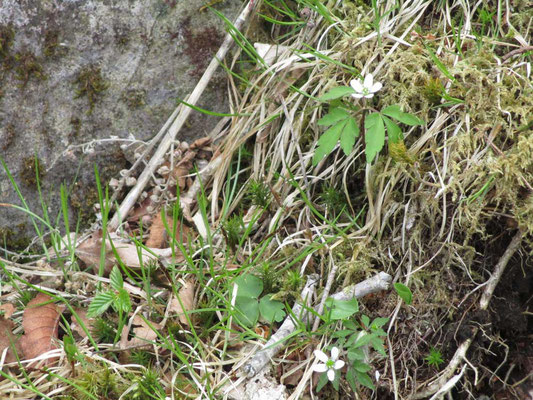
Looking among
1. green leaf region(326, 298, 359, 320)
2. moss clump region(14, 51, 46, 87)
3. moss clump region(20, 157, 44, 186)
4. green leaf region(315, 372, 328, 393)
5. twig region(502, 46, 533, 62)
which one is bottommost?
green leaf region(315, 372, 328, 393)

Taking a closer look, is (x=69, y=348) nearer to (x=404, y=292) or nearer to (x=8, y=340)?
(x=8, y=340)

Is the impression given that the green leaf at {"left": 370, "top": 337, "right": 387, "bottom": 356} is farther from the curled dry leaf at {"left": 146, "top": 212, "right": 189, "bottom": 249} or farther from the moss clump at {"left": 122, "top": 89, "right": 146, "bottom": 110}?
the moss clump at {"left": 122, "top": 89, "right": 146, "bottom": 110}

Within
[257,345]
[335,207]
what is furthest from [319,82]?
[257,345]

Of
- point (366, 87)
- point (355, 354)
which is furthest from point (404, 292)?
point (366, 87)

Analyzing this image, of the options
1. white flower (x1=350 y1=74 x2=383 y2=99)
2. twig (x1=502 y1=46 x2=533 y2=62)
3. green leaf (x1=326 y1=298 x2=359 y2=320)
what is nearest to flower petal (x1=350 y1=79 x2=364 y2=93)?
white flower (x1=350 y1=74 x2=383 y2=99)

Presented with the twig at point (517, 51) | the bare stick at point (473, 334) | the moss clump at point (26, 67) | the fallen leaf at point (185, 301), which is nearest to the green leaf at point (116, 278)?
the fallen leaf at point (185, 301)

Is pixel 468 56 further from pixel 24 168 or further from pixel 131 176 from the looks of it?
pixel 24 168
